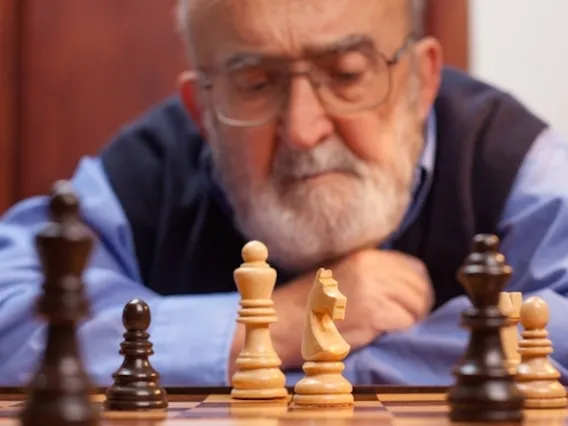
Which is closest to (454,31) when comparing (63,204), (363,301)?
(363,301)

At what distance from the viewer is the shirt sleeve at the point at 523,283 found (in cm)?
144

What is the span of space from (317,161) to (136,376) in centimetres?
75

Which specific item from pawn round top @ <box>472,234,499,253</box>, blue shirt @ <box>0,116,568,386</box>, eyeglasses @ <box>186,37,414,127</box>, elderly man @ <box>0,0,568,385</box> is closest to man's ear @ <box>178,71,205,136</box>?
elderly man @ <box>0,0,568,385</box>

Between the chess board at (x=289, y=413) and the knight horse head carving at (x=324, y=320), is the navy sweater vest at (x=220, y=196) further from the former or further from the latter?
the knight horse head carving at (x=324, y=320)

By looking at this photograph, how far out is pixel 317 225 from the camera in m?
1.66

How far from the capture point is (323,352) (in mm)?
956

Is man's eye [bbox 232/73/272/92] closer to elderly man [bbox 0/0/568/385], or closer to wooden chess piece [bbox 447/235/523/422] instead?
elderly man [bbox 0/0/568/385]

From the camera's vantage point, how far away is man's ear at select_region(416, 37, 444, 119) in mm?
1883

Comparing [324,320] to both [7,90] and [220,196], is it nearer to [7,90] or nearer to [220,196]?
[220,196]

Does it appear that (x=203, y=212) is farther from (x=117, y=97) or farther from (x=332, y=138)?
(x=117, y=97)

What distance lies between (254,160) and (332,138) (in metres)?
0.16

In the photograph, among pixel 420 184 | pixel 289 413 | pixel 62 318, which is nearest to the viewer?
pixel 62 318

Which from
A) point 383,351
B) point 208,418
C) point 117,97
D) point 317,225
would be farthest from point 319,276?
point 117,97

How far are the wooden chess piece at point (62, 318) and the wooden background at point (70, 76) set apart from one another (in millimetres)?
1899
